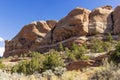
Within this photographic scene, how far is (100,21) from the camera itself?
9000cm

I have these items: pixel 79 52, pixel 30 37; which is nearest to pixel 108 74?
pixel 79 52

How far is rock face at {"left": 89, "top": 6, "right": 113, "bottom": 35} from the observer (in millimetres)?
87750

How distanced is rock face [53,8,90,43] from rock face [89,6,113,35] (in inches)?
72.9

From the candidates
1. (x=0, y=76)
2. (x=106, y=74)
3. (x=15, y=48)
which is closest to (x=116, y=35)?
(x=15, y=48)

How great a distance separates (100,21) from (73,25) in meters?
9.13

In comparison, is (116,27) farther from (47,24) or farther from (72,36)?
(47,24)

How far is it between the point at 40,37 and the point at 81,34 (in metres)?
21.2

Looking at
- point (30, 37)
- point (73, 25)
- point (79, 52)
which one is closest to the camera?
point (79, 52)

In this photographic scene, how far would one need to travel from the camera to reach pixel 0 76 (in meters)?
11.3

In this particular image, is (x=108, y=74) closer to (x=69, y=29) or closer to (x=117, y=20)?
(x=117, y=20)

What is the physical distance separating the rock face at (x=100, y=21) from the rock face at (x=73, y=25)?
1.85 meters

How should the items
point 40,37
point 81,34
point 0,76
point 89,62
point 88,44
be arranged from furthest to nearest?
point 40,37
point 81,34
point 88,44
point 89,62
point 0,76

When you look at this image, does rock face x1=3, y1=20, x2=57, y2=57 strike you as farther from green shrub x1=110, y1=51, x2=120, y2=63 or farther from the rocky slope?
green shrub x1=110, y1=51, x2=120, y2=63

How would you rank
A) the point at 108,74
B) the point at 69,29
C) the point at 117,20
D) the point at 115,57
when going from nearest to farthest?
the point at 108,74, the point at 115,57, the point at 117,20, the point at 69,29
